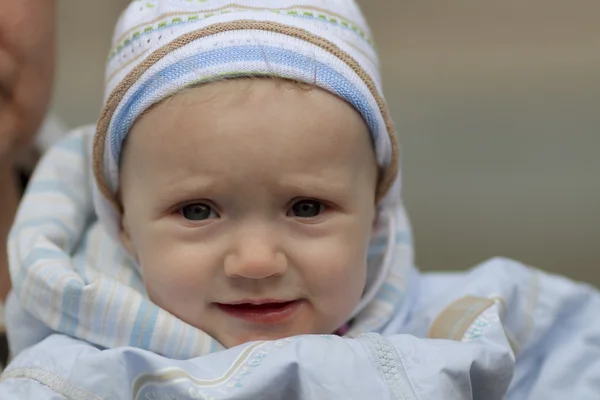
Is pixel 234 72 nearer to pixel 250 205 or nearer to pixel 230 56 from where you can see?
pixel 230 56

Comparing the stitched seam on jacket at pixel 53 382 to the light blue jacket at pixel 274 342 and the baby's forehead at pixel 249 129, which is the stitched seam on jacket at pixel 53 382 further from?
the baby's forehead at pixel 249 129

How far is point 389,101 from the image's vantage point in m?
1.55

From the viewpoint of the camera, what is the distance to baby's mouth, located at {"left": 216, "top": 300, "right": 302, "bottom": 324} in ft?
2.62

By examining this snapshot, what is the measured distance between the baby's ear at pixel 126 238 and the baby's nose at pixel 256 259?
6.9 inches

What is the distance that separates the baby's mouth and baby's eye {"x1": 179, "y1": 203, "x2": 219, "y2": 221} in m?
0.09

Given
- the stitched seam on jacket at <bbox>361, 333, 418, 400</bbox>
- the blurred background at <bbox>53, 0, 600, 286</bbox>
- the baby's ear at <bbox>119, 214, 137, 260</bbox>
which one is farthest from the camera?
the blurred background at <bbox>53, 0, 600, 286</bbox>

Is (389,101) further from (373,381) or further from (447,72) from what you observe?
(373,381)

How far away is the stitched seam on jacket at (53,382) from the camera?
0.75 metres

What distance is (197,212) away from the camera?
2.62ft

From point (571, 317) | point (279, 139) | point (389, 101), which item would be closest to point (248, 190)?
point (279, 139)

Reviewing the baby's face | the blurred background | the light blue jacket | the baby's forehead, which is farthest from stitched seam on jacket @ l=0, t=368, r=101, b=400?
the blurred background

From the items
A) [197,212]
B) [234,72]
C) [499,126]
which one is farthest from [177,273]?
[499,126]

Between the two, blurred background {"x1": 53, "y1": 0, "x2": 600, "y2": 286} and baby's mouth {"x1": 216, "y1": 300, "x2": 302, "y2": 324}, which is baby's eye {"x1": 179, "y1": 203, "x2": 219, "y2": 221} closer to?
baby's mouth {"x1": 216, "y1": 300, "x2": 302, "y2": 324}

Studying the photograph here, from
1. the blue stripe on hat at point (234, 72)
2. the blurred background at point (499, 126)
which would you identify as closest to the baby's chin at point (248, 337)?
the blue stripe on hat at point (234, 72)
